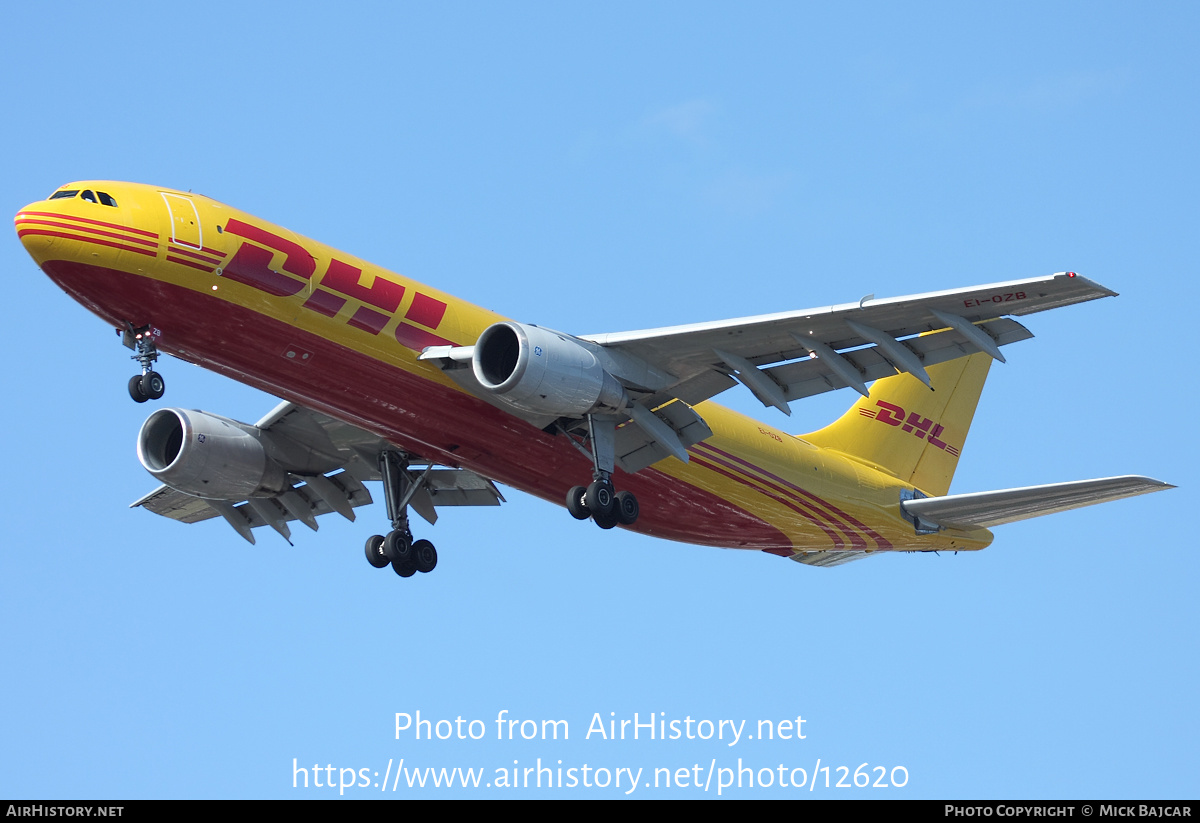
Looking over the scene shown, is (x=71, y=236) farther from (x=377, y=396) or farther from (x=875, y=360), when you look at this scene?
(x=875, y=360)

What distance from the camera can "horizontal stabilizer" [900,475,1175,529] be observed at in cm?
2858

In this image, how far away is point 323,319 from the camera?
1011 inches

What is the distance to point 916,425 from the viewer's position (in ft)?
116

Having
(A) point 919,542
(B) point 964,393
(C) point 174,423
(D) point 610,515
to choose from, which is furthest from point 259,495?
(B) point 964,393

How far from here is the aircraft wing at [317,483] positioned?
31.2 metres

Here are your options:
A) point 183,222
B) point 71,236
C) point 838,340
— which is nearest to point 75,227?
point 71,236

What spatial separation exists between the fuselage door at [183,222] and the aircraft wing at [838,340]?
681cm

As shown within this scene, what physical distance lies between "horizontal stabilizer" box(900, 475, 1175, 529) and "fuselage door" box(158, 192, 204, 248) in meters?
15.9

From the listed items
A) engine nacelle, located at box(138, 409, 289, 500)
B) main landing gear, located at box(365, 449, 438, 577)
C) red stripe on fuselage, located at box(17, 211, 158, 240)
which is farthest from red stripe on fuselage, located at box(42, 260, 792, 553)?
engine nacelle, located at box(138, 409, 289, 500)

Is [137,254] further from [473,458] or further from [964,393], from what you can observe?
[964,393]

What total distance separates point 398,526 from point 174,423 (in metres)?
→ 4.74

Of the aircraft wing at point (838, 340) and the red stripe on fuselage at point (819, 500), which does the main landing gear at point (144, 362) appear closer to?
the aircraft wing at point (838, 340)

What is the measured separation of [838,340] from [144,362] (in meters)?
11.3

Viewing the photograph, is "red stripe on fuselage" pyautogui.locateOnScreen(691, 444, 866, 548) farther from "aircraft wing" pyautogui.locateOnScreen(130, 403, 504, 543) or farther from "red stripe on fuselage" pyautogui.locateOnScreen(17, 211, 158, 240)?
"red stripe on fuselage" pyautogui.locateOnScreen(17, 211, 158, 240)
